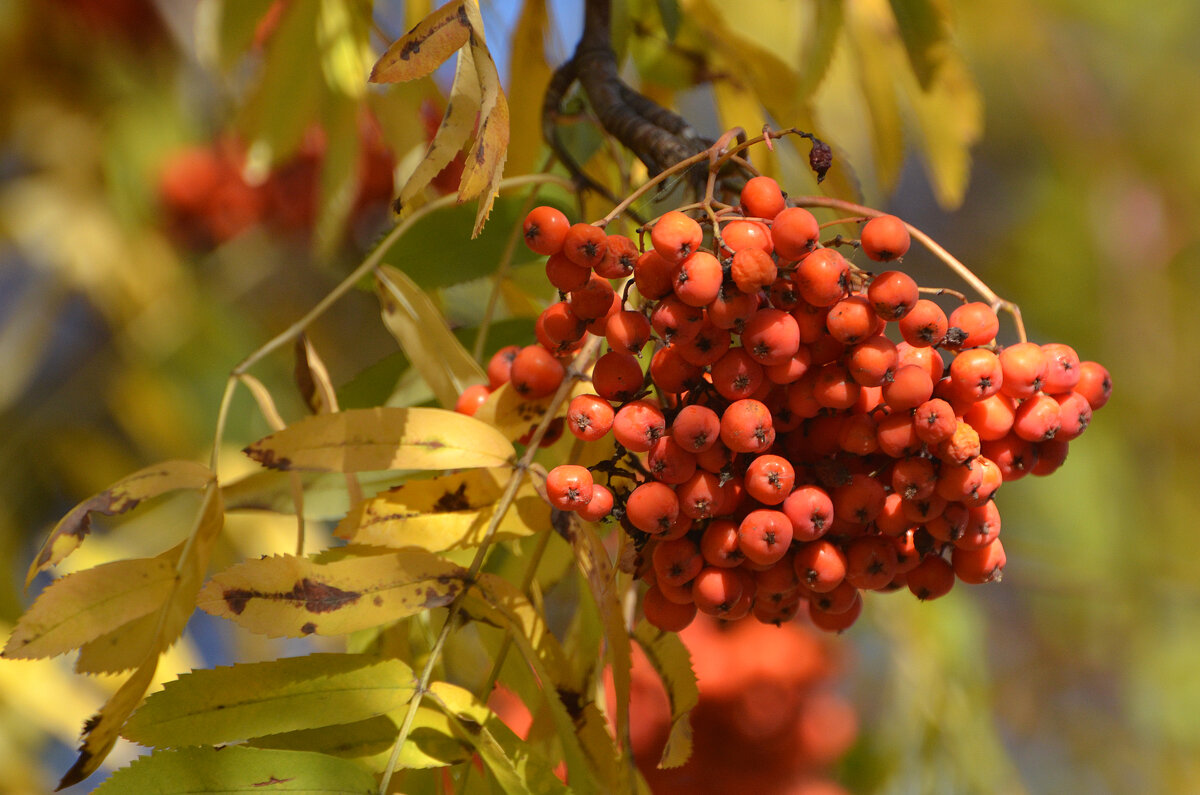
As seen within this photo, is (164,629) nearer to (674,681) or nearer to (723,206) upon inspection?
(674,681)

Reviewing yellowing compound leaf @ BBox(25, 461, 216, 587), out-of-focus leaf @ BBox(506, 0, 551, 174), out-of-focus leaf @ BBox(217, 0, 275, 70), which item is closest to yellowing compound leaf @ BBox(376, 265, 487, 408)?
yellowing compound leaf @ BBox(25, 461, 216, 587)

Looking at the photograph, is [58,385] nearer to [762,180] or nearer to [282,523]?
[282,523]

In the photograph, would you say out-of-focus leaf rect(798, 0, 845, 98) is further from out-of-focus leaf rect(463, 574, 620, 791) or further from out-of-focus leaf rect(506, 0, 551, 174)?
out-of-focus leaf rect(463, 574, 620, 791)

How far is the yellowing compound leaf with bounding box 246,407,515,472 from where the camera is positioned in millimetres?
613

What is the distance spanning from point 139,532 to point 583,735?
1329 mm

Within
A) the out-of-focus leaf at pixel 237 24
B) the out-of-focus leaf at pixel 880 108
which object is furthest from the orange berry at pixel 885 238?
the out-of-focus leaf at pixel 237 24

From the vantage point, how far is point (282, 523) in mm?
1745

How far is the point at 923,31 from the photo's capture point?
35.1 inches

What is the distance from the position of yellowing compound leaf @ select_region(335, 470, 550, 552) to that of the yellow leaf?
14 cm

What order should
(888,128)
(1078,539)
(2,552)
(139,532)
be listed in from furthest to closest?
(1078,539)
(2,552)
(139,532)
(888,128)

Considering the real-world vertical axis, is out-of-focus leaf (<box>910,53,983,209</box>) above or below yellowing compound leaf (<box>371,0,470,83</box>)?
below

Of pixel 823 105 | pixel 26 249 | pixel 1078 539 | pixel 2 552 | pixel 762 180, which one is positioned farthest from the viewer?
pixel 1078 539

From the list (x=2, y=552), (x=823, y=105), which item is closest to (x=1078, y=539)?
(x=823, y=105)

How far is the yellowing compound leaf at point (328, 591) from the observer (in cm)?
55
